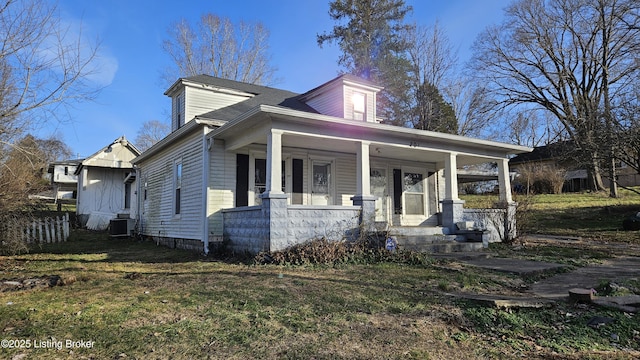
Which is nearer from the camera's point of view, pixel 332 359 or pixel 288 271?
pixel 332 359

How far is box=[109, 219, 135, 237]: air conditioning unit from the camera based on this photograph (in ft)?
48.5

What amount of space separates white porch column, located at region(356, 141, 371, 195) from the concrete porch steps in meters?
1.18

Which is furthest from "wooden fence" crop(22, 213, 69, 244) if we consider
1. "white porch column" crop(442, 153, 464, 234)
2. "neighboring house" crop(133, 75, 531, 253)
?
"white porch column" crop(442, 153, 464, 234)

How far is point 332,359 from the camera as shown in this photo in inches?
118

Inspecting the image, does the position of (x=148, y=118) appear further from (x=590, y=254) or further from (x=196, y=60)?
(x=590, y=254)

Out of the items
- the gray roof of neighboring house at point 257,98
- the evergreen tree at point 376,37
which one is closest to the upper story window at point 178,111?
the gray roof of neighboring house at point 257,98

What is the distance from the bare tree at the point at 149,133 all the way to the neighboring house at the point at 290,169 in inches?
836

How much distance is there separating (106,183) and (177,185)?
12.3m

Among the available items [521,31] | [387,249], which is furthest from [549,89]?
[387,249]

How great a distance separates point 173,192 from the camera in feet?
38.7

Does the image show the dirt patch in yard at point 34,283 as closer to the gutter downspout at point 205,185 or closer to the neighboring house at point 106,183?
the gutter downspout at point 205,185

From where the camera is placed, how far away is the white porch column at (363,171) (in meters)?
9.02

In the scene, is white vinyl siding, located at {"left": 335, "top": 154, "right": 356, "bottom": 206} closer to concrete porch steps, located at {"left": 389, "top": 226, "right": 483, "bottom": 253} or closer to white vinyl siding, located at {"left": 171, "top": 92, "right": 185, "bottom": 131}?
concrete porch steps, located at {"left": 389, "top": 226, "right": 483, "bottom": 253}

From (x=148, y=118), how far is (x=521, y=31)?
31182 millimetres
